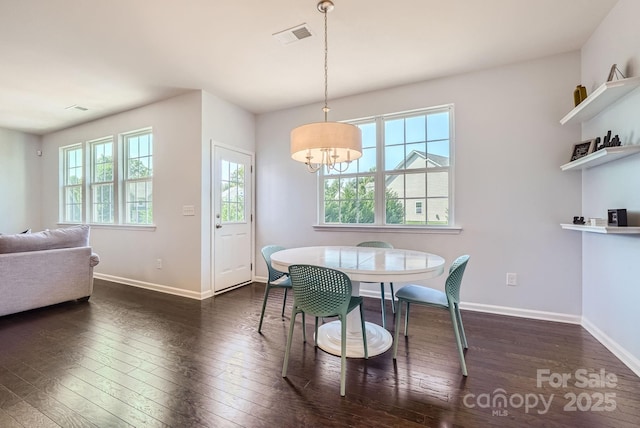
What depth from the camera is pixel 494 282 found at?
3.08 m

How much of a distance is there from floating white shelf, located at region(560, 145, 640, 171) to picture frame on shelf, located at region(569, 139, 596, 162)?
0.37 ft

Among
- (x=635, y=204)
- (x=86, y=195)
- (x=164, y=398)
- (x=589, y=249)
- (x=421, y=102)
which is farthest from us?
(x=86, y=195)

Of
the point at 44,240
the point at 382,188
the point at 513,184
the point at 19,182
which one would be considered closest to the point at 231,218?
the point at 44,240

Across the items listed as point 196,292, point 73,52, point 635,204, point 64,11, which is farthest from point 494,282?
point 73,52

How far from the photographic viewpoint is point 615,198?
2223 mm

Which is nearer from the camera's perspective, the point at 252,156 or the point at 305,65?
the point at 305,65

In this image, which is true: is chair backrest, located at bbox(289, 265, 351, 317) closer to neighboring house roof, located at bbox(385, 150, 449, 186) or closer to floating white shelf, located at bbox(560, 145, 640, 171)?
floating white shelf, located at bbox(560, 145, 640, 171)

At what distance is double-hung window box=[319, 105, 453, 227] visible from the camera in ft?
11.0

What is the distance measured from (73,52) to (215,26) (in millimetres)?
1566

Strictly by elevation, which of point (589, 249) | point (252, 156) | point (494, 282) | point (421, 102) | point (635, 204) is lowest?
point (494, 282)

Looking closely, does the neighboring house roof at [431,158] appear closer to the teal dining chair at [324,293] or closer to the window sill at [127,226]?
the teal dining chair at [324,293]

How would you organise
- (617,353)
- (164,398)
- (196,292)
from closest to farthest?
(164,398)
(617,353)
(196,292)

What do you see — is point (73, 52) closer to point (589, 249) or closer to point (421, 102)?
point (421, 102)

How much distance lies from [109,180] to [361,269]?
4781 mm
